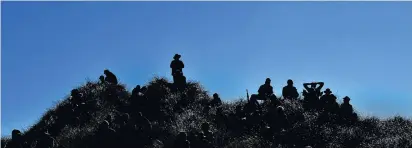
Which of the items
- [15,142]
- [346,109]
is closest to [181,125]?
[15,142]

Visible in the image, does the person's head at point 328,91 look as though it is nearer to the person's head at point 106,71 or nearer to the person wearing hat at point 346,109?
the person wearing hat at point 346,109

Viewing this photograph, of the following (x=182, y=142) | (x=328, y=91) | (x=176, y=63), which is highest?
(x=176, y=63)

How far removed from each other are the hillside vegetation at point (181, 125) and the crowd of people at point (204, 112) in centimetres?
4

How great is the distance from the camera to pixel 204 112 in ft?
94.5

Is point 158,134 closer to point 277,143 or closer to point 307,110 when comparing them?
point 277,143

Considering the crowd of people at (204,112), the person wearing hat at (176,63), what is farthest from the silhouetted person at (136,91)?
the person wearing hat at (176,63)

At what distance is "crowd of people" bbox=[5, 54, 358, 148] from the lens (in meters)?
23.0

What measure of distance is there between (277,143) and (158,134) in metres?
4.79

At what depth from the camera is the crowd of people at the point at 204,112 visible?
2300 centimetres

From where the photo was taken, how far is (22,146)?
72.7 feet

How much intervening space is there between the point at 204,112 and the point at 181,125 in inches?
126

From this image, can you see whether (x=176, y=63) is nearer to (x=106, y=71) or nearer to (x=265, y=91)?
(x=106, y=71)

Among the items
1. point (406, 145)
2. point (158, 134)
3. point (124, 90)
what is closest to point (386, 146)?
point (406, 145)

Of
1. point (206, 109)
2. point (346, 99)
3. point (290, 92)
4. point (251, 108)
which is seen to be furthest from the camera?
point (290, 92)
